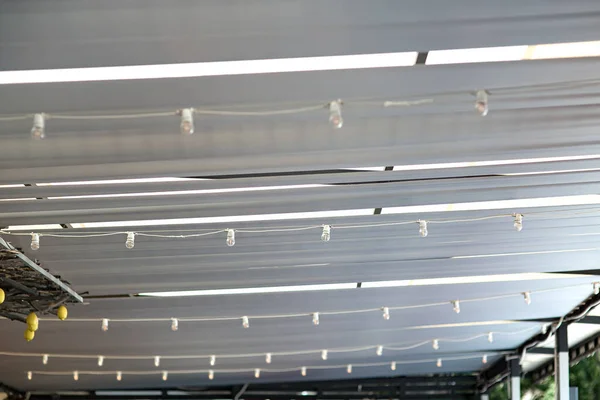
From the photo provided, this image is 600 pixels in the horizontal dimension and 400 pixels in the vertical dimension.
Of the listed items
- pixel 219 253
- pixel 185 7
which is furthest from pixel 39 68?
pixel 219 253

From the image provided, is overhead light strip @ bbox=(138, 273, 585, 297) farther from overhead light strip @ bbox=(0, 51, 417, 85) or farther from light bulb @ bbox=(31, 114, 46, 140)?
overhead light strip @ bbox=(0, 51, 417, 85)

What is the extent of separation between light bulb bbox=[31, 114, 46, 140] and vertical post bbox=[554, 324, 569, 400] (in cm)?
895

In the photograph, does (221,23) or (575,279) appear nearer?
(221,23)

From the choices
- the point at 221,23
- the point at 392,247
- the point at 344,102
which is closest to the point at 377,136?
the point at 344,102

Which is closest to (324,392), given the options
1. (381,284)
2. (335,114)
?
(381,284)

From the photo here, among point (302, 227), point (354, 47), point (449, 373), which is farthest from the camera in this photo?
point (449, 373)

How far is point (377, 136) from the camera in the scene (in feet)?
17.3

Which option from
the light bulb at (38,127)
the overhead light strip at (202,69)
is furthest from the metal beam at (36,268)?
the overhead light strip at (202,69)

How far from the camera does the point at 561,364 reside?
11820 millimetres

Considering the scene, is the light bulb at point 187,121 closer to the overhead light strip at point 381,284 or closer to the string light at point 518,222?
the string light at point 518,222

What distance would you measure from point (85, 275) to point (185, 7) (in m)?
4.89

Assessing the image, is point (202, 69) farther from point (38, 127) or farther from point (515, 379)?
point (515, 379)

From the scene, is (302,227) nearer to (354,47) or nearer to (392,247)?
(392,247)

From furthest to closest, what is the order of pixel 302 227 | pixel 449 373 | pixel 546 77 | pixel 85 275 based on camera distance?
pixel 449 373, pixel 85 275, pixel 302 227, pixel 546 77
